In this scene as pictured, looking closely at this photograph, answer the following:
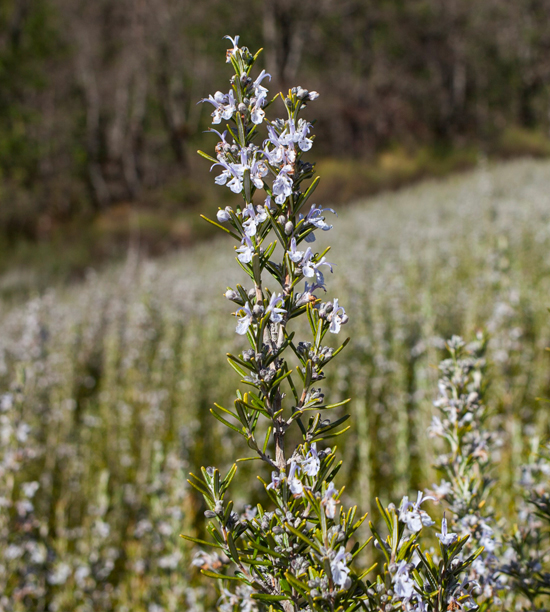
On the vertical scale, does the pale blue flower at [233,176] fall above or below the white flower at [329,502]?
above

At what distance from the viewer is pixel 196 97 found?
73.3 ft

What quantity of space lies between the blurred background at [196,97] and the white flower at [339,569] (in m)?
14.3

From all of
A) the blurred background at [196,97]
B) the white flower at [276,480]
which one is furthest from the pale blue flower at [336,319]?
the blurred background at [196,97]

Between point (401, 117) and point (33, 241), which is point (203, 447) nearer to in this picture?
point (33, 241)

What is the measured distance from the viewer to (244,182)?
0.86 meters

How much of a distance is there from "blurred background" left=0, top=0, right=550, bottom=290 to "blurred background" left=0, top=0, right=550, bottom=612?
11 cm

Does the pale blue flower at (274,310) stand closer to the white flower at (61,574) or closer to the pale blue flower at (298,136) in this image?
the pale blue flower at (298,136)

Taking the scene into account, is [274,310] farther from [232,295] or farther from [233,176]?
[233,176]

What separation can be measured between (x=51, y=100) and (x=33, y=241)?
6104 mm

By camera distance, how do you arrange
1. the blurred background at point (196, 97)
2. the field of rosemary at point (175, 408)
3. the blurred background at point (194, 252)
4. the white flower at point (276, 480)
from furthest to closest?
the blurred background at point (196, 97) < the blurred background at point (194, 252) < the field of rosemary at point (175, 408) < the white flower at point (276, 480)

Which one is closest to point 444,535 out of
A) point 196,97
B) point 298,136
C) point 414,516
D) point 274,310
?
point 414,516

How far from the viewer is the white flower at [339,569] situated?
0.66m

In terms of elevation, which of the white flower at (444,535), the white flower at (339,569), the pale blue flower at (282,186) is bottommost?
the white flower at (339,569)

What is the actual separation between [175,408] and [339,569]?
13.0 feet
